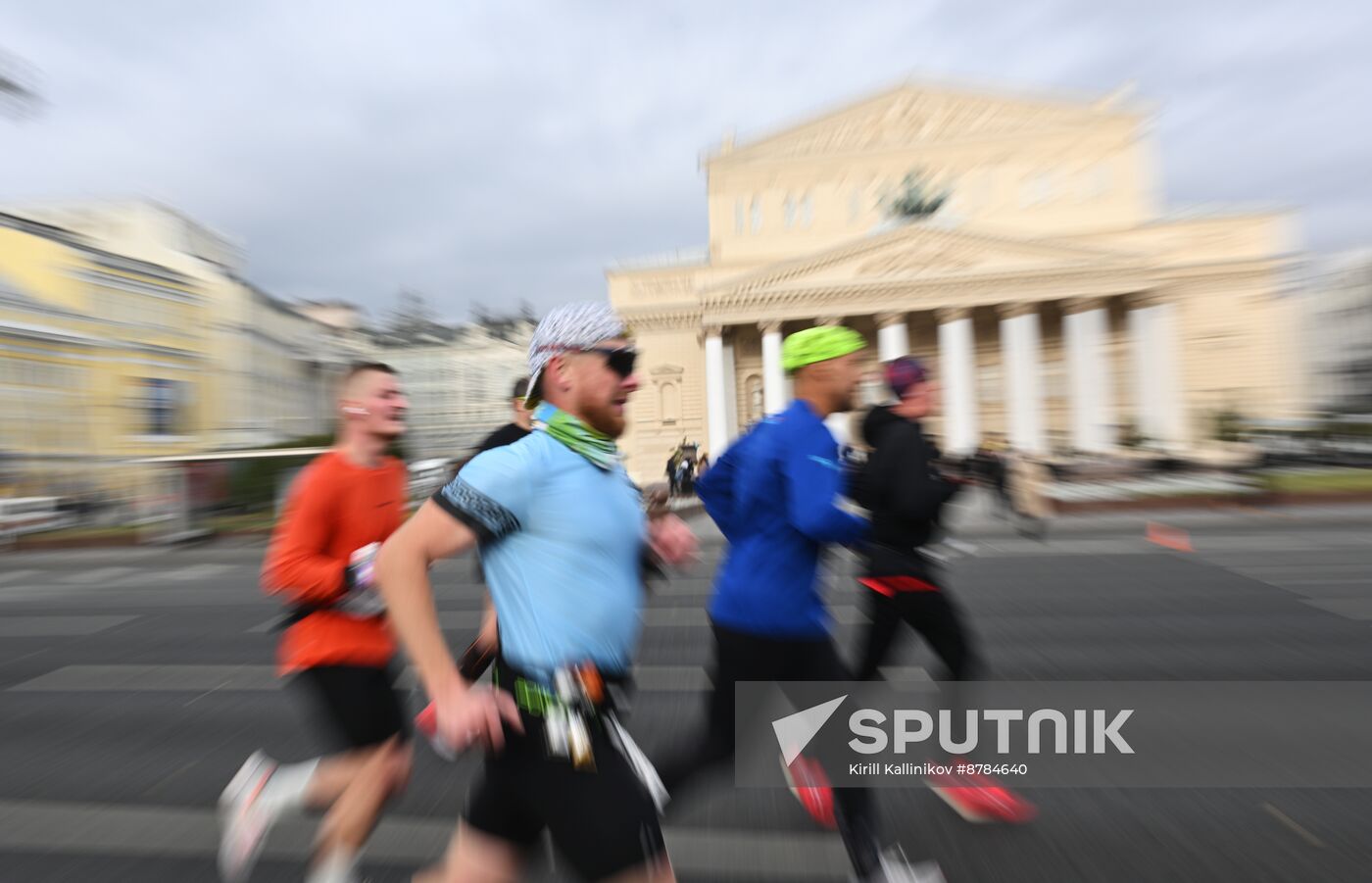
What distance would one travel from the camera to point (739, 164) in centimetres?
4044

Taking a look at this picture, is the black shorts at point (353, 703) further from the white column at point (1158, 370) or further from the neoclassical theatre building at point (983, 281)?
the white column at point (1158, 370)

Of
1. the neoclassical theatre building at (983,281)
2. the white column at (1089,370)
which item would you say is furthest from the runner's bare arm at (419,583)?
the white column at (1089,370)

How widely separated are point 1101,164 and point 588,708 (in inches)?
1745

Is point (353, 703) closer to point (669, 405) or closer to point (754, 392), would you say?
point (669, 405)

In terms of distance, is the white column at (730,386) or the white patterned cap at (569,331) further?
the white column at (730,386)

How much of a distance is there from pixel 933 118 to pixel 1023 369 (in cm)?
1342

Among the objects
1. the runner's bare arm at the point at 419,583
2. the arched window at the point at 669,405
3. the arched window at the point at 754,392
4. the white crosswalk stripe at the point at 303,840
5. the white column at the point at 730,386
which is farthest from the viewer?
the arched window at the point at 669,405

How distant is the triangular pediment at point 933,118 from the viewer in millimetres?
38719

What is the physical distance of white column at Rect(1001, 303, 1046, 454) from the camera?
113ft

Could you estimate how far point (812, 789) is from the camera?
3.12m

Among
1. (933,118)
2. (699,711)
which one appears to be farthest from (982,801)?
(933,118)

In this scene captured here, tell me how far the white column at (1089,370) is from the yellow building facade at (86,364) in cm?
3464

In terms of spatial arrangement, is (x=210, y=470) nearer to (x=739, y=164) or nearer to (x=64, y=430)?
(x=64, y=430)

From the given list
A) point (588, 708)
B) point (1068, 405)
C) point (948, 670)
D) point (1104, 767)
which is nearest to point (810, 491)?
point (588, 708)
